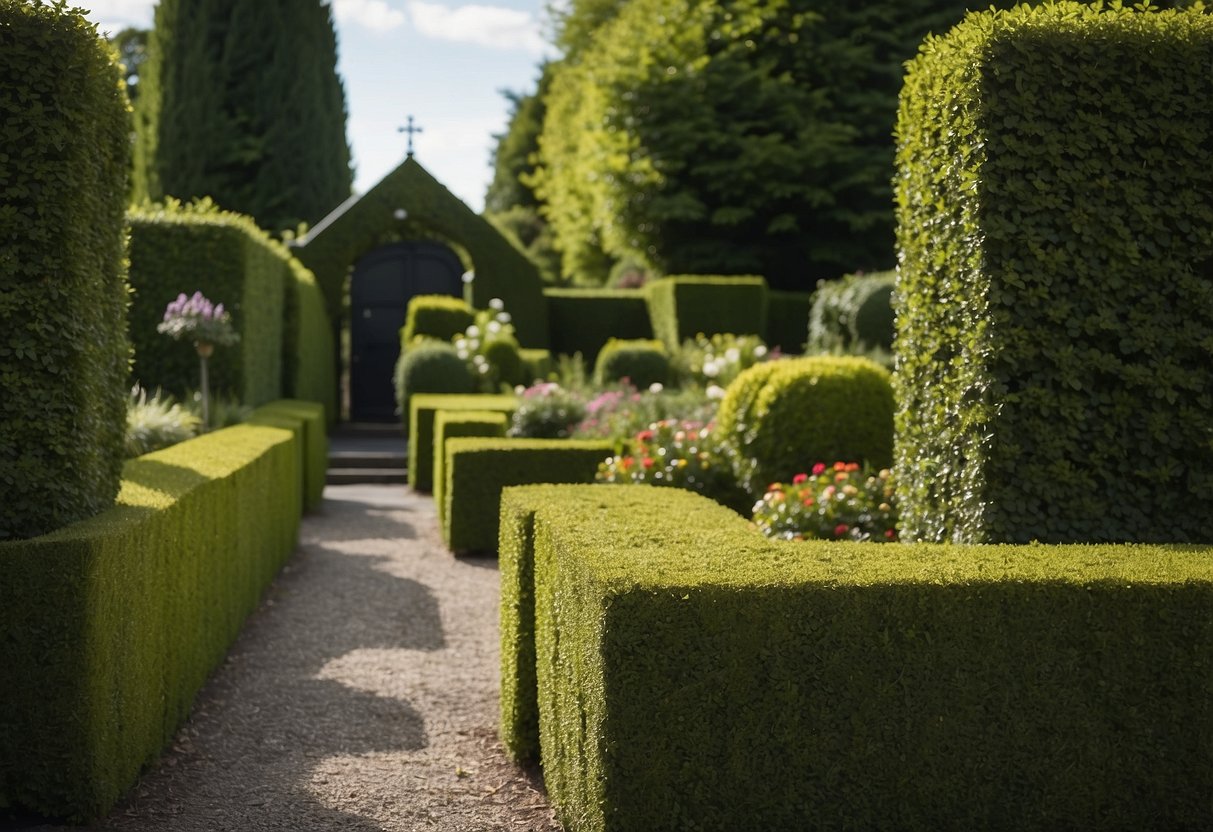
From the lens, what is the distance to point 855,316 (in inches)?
757

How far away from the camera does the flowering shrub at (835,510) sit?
6.89 meters

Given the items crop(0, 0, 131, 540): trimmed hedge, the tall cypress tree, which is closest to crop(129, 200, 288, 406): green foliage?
crop(0, 0, 131, 540): trimmed hedge

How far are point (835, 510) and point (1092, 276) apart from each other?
256 centimetres

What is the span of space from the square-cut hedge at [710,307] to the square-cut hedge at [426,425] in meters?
8.00

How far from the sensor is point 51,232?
4.62 metres

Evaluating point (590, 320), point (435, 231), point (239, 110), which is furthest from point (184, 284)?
point (239, 110)

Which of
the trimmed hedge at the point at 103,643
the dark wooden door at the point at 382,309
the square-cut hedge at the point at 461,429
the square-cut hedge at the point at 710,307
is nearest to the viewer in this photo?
the trimmed hedge at the point at 103,643

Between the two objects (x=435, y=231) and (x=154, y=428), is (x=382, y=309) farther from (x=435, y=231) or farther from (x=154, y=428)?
(x=154, y=428)

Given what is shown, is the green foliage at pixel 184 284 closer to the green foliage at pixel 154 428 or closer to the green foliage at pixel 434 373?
the green foliage at pixel 154 428

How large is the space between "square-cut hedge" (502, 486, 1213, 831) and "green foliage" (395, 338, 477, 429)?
14.7 m

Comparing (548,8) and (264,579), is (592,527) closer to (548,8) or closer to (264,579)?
(264,579)

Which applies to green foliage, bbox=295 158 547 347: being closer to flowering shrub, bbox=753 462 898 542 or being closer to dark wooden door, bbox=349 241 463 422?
dark wooden door, bbox=349 241 463 422

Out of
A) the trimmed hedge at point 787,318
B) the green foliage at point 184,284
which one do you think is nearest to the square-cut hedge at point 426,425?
the green foliage at point 184,284

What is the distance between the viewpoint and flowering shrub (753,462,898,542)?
689 cm
